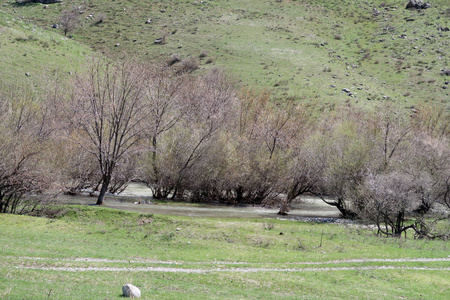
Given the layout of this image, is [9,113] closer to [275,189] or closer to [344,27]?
[275,189]

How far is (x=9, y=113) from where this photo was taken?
4606cm

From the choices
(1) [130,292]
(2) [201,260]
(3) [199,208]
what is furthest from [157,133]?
(1) [130,292]

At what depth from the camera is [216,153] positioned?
160ft

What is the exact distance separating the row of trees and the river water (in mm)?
1444

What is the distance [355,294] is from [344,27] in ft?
375

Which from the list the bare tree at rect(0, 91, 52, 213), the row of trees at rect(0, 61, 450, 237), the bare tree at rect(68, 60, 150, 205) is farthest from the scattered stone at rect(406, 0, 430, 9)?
the bare tree at rect(0, 91, 52, 213)

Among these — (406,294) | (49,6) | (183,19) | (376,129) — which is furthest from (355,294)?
(49,6)

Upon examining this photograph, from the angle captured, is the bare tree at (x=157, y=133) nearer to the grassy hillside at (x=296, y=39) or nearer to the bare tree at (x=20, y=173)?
the bare tree at (x=20, y=173)

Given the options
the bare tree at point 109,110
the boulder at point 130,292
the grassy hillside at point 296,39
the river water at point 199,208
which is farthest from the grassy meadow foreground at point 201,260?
the grassy hillside at point 296,39

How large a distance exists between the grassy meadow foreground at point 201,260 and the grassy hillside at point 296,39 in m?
52.1

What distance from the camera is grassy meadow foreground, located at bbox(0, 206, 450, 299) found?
1545cm

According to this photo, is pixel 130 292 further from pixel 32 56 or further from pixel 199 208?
pixel 32 56

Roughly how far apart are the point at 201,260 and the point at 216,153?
91.4 ft

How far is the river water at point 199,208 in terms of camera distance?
38344mm
